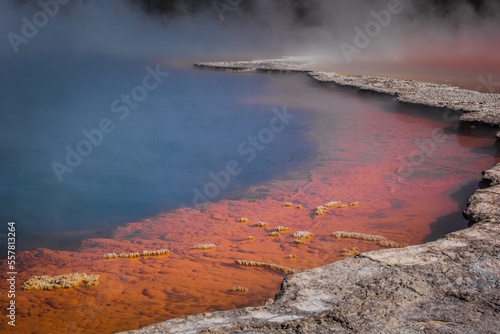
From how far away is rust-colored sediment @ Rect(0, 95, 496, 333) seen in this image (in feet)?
8.86

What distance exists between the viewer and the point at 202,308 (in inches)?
105

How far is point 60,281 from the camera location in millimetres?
2988

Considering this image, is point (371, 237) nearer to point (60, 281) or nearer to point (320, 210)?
point (320, 210)

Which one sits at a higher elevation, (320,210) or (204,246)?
(320,210)

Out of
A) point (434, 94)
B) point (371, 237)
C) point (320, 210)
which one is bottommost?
point (371, 237)

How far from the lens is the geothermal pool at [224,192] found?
291 centimetres

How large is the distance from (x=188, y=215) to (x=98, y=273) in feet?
4.65

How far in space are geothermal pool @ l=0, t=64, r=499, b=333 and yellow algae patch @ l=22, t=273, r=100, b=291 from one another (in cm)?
6

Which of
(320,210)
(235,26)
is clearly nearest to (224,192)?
(320,210)

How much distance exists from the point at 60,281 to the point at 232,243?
1.41 metres

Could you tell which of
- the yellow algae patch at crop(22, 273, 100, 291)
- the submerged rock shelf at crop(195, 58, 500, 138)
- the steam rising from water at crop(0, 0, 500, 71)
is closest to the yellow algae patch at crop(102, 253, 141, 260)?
the yellow algae patch at crop(22, 273, 100, 291)

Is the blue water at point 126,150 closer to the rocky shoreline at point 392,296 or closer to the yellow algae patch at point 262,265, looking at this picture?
the yellow algae patch at point 262,265

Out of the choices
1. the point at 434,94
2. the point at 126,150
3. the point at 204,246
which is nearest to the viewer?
the point at 204,246

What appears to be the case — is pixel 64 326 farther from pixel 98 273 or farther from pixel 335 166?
pixel 335 166
